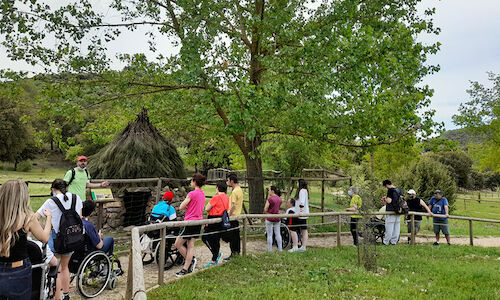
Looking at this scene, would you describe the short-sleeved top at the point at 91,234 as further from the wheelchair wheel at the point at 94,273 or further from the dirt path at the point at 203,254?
the dirt path at the point at 203,254

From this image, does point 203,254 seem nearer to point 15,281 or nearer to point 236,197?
point 236,197

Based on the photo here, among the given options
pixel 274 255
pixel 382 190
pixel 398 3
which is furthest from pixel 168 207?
pixel 382 190

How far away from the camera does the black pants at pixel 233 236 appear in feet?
25.9

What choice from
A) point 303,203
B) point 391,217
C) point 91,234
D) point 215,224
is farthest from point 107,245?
point 391,217

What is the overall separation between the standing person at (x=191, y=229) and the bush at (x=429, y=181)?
800 inches

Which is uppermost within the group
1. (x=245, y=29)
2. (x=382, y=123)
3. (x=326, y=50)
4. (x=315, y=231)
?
(x=245, y=29)

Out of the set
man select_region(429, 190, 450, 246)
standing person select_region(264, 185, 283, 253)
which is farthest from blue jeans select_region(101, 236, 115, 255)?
man select_region(429, 190, 450, 246)

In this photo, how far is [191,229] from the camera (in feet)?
22.9

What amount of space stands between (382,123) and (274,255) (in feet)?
17.5

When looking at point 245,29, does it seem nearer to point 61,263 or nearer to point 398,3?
point 398,3

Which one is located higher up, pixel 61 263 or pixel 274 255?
pixel 61 263

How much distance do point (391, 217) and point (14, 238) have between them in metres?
10.2

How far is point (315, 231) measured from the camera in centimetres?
1414

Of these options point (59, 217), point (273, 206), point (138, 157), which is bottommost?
point (273, 206)
